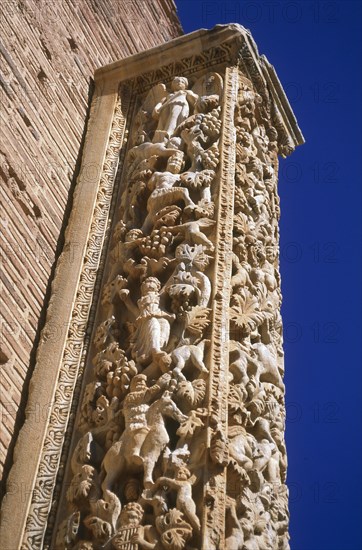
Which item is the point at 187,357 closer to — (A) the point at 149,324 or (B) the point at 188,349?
(B) the point at 188,349

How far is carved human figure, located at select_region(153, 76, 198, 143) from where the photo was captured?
5371 millimetres

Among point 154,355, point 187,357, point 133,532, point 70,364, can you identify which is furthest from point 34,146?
point 133,532

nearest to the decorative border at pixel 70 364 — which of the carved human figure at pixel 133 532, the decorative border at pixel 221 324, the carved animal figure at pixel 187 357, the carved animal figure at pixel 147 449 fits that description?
the carved animal figure at pixel 147 449

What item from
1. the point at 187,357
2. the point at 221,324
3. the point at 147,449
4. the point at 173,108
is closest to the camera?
the point at 147,449

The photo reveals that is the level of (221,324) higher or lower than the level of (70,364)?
higher

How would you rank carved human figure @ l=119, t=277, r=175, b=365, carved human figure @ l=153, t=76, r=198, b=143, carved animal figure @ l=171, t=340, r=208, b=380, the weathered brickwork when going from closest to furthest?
1. carved animal figure @ l=171, t=340, r=208, b=380
2. carved human figure @ l=119, t=277, r=175, b=365
3. the weathered brickwork
4. carved human figure @ l=153, t=76, r=198, b=143

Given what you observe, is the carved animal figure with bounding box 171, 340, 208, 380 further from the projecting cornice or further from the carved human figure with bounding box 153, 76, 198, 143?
the projecting cornice

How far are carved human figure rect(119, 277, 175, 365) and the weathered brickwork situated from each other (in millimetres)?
433

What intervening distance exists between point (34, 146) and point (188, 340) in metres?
1.63

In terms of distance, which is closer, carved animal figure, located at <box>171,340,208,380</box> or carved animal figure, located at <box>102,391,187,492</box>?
carved animal figure, located at <box>102,391,187,492</box>

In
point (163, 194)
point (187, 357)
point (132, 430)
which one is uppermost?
point (163, 194)

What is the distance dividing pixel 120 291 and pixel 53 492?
110cm

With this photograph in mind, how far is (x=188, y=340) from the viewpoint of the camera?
398 cm

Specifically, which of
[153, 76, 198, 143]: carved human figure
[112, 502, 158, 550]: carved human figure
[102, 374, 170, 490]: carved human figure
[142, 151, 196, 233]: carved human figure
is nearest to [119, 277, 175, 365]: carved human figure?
[102, 374, 170, 490]: carved human figure
